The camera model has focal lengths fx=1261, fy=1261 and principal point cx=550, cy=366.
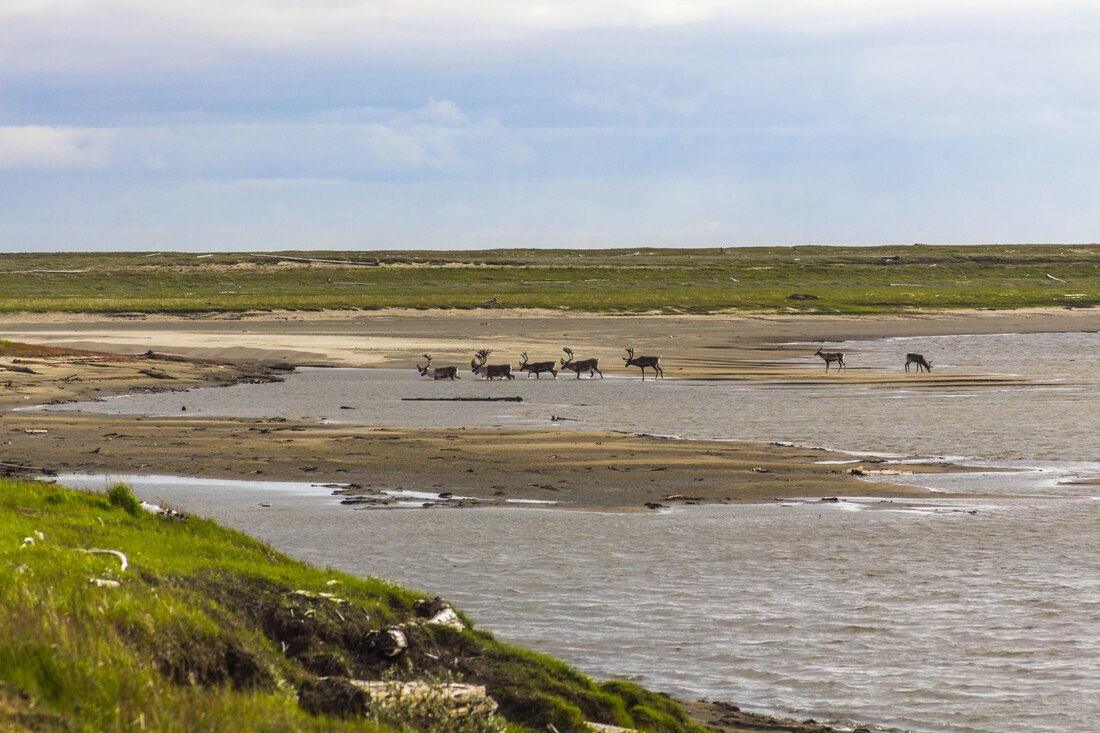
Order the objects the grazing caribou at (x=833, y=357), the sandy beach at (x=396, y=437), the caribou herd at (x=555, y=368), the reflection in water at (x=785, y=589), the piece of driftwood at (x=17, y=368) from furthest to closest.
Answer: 1. the grazing caribou at (x=833, y=357)
2. the caribou herd at (x=555, y=368)
3. the piece of driftwood at (x=17, y=368)
4. the sandy beach at (x=396, y=437)
5. the reflection in water at (x=785, y=589)

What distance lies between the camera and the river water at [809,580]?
1027cm

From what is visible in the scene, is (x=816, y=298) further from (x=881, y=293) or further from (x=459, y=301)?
(x=459, y=301)

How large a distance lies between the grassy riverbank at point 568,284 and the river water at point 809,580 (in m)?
49.3

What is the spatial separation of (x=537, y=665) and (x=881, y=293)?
8114cm

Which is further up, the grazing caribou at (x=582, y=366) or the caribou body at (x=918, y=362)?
A: the caribou body at (x=918, y=362)

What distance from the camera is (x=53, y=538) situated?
32.9 feet

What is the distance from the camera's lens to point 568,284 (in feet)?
315

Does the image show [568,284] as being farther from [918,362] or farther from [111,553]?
[111,553]

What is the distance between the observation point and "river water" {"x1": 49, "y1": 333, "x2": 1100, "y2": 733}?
404 inches

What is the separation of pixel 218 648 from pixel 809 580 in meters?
7.85

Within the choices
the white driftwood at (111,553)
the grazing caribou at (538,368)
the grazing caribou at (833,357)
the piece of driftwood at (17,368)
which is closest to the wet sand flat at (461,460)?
the white driftwood at (111,553)

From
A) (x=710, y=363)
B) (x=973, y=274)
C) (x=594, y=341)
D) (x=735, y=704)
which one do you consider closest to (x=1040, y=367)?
(x=710, y=363)

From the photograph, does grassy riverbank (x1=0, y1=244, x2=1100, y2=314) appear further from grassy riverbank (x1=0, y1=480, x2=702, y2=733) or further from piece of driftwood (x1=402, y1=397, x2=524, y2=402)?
grassy riverbank (x1=0, y1=480, x2=702, y2=733)

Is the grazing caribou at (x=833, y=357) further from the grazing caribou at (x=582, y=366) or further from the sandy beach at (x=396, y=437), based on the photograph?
the grazing caribou at (x=582, y=366)
